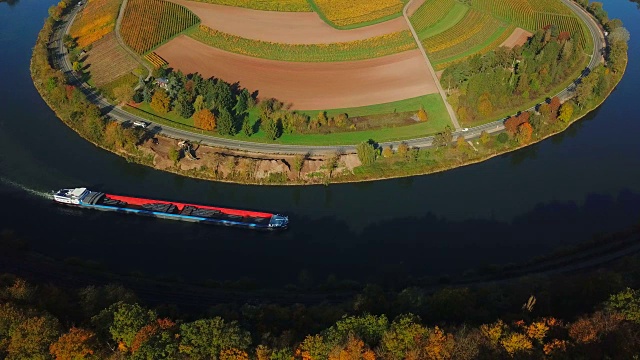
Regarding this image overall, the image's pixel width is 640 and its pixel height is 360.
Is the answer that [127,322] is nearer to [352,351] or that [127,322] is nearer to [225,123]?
[352,351]

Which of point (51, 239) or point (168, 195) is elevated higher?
point (168, 195)

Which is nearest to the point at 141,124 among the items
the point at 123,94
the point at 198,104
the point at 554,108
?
the point at 123,94

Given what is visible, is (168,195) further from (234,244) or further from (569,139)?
(569,139)

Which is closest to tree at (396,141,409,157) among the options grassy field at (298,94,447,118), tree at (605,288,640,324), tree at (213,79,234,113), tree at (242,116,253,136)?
grassy field at (298,94,447,118)

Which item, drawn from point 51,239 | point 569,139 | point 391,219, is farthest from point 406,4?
point 51,239

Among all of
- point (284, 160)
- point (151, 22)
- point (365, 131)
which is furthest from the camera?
point (151, 22)

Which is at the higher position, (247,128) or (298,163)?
(247,128)

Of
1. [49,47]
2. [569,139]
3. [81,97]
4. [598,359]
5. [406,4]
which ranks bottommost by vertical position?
[598,359]
